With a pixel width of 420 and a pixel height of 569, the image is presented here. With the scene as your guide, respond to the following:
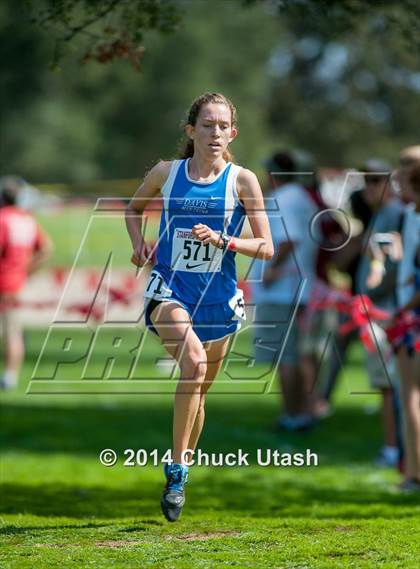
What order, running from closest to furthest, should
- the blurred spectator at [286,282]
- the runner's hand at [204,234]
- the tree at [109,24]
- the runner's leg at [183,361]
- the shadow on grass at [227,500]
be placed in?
1. the runner's hand at [204,234]
2. the runner's leg at [183,361]
3. the tree at [109,24]
4. the shadow on grass at [227,500]
5. the blurred spectator at [286,282]

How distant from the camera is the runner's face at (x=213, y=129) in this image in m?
6.52

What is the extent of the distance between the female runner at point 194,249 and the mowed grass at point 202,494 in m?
0.64

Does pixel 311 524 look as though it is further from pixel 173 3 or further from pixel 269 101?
pixel 269 101

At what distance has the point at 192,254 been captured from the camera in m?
6.55

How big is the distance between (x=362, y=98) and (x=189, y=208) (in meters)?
74.4

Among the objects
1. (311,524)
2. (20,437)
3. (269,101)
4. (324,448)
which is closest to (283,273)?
(324,448)

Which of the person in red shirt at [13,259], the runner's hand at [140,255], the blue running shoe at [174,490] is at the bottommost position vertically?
the blue running shoe at [174,490]

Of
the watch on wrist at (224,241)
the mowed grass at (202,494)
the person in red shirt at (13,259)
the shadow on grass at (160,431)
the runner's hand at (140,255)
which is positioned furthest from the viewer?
the person in red shirt at (13,259)

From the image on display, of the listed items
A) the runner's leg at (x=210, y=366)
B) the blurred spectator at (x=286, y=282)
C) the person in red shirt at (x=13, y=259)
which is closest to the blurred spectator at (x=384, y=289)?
the blurred spectator at (x=286, y=282)

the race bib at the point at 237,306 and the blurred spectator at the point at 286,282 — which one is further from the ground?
the blurred spectator at the point at 286,282

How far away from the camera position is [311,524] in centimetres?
720

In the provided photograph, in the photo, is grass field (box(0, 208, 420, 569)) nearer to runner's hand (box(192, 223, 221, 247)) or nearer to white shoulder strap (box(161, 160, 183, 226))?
runner's hand (box(192, 223, 221, 247))

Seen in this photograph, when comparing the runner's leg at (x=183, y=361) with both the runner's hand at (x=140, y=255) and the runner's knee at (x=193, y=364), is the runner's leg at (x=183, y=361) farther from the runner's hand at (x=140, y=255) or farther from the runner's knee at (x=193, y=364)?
the runner's hand at (x=140, y=255)

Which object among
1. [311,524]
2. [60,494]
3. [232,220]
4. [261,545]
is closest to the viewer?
[261,545]
